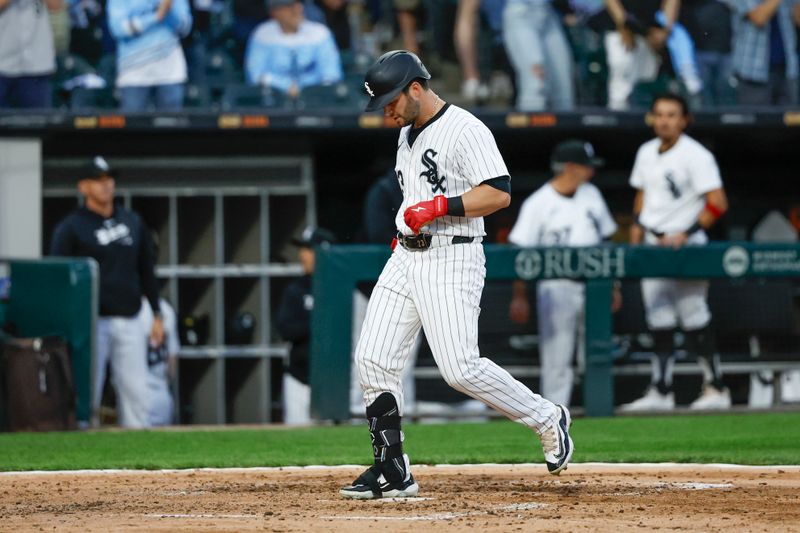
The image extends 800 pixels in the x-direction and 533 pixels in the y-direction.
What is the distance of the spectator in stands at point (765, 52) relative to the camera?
11602 millimetres

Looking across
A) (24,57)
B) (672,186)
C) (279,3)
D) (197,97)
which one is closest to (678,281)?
(672,186)

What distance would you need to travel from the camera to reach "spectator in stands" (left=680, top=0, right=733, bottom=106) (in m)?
11.8

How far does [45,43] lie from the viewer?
11.0m

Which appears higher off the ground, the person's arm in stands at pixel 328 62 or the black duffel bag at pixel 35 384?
the person's arm in stands at pixel 328 62

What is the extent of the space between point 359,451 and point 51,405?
2488mm

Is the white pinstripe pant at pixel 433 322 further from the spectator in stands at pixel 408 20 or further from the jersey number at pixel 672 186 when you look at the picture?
the spectator in stands at pixel 408 20

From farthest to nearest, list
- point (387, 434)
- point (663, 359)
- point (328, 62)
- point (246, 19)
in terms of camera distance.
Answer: point (246, 19), point (328, 62), point (663, 359), point (387, 434)

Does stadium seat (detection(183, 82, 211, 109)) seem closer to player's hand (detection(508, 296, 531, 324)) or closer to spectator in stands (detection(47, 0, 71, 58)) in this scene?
spectator in stands (detection(47, 0, 71, 58))

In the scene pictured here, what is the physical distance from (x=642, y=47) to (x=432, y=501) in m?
7.16

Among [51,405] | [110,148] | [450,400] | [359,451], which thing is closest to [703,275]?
[450,400]

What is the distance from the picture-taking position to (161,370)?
10.1 metres

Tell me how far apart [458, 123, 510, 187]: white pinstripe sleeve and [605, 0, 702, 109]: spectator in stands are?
638 centimetres

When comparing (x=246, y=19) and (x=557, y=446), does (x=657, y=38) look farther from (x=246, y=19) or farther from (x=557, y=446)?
(x=557, y=446)

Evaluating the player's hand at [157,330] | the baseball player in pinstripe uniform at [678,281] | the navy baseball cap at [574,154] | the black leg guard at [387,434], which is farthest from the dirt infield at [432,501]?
the navy baseball cap at [574,154]
